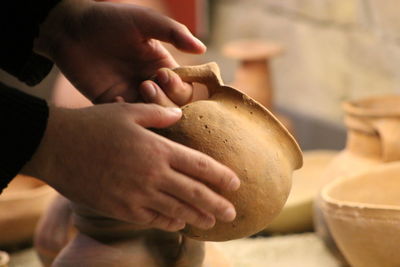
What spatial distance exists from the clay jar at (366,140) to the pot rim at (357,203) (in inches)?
2.5

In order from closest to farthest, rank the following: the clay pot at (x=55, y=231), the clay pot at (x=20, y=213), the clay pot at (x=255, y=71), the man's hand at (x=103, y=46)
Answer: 1. the man's hand at (x=103, y=46)
2. the clay pot at (x=55, y=231)
3. the clay pot at (x=20, y=213)
4. the clay pot at (x=255, y=71)

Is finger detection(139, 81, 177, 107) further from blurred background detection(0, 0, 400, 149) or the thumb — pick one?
blurred background detection(0, 0, 400, 149)

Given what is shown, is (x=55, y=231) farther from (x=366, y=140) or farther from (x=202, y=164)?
(x=366, y=140)

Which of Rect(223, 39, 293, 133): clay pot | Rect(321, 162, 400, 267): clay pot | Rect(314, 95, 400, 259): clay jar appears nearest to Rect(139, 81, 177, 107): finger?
Rect(321, 162, 400, 267): clay pot

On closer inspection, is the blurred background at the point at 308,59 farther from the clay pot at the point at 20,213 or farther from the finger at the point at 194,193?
the finger at the point at 194,193

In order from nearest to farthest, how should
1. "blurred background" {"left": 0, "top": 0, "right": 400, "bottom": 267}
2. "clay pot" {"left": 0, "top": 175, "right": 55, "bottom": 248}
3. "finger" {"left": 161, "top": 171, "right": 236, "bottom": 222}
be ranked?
"finger" {"left": 161, "top": 171, "right": 236, "bottom": 222} → "clay pot" {"left": 0, "top": 175, "right": 55, "bottom": 248} → "blurred background" {"left": 0, "top": 0, "right": 400, "bottom": 267}

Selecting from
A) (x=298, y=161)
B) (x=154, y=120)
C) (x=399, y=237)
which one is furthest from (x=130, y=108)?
(x=399, y=237)

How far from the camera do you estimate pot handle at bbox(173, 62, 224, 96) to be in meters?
1.28

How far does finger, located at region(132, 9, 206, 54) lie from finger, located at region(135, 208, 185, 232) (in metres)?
0.39

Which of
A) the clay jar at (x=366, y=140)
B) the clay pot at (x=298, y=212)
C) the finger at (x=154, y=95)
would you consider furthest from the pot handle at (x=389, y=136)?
the finger at (x=154, y=95)

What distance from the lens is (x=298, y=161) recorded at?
4.11 feet

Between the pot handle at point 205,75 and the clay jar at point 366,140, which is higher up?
the pot handle at point 205,75

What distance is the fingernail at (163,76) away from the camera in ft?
4.18

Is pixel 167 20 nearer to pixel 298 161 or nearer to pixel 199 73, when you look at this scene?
pixel 199 73
